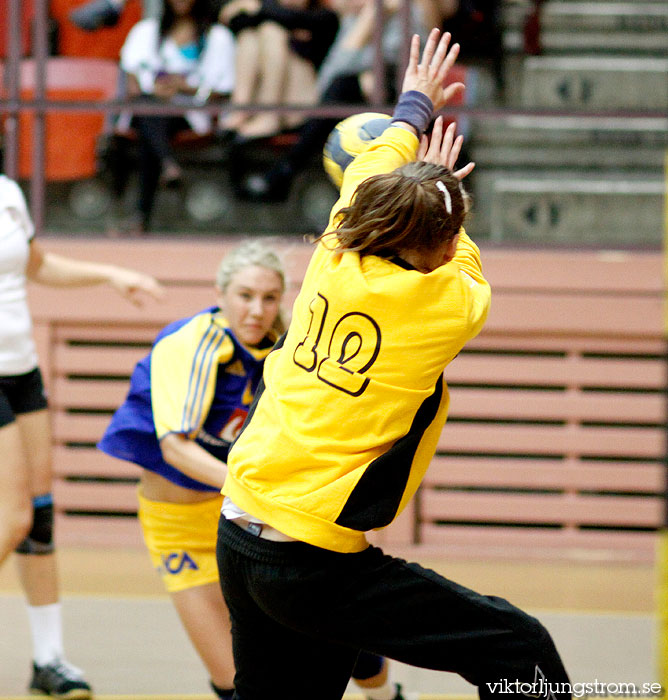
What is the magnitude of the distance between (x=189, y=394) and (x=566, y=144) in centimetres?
477

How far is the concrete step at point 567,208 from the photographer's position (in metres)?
7.02

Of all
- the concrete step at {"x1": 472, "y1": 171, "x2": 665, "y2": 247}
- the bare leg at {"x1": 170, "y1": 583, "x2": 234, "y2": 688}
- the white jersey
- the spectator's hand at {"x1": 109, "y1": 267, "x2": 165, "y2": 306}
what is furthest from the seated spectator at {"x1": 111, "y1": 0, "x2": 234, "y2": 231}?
the bare leg at {"x1": 170, "y1": 583, "x2": 234, "y2": 688}

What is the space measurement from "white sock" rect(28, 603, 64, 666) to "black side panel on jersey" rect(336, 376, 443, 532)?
1991 mm

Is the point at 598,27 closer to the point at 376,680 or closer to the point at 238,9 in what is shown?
the point at 238,9

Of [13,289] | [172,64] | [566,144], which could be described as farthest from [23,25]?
[13,289]

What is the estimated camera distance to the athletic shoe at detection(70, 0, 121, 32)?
715 centimetres

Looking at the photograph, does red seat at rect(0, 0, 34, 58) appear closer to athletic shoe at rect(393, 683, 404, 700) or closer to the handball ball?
the handball ball

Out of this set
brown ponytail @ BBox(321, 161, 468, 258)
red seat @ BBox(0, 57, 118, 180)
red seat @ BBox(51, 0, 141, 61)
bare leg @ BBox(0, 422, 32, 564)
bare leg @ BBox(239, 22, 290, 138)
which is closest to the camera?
brown ponytail @ BBox(321, 161, 468, 258)

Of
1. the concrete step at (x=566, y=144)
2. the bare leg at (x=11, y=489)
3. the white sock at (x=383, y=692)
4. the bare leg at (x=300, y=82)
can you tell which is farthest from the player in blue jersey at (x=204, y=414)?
the concrete step at (x=566, y=144)

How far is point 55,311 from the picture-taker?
6.09 meters

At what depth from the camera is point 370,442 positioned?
236cm

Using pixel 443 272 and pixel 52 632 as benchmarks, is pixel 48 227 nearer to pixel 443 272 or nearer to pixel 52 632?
pixel 52 632

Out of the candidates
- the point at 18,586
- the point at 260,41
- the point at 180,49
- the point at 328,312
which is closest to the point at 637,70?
the point at 260,41

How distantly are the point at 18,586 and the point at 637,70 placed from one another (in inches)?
208
